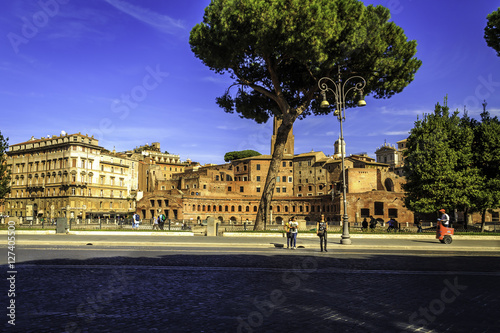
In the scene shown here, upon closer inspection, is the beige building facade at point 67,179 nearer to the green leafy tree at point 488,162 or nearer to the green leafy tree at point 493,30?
the green leafy tree at point 488,162

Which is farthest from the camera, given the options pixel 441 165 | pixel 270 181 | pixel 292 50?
pixel 441 165

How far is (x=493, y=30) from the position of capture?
1812cm

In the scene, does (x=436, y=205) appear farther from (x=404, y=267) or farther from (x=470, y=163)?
(x=404, y=267)

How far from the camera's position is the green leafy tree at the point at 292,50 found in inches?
904

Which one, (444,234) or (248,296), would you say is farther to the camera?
(444,234)

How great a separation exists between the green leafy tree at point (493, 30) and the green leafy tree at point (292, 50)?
7.43 metres

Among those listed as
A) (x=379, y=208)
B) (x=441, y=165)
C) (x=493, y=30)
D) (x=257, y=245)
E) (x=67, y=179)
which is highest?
(x=493, y=30)

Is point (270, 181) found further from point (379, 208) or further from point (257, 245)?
point (379, 208)

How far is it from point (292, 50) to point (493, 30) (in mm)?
10601

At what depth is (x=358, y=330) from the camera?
4.51 metres

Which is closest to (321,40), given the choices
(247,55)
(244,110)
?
(247,55)

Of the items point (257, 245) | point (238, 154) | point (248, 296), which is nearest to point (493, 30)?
point (257, 245)

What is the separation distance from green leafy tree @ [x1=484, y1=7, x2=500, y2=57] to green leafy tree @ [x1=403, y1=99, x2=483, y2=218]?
518 inches

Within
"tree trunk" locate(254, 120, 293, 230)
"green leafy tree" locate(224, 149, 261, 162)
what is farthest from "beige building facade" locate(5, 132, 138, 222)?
"tree trunk" locate(254, 120, 293, 230)
